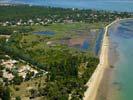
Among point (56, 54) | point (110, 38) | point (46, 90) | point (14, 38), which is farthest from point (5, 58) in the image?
point (110, 38)

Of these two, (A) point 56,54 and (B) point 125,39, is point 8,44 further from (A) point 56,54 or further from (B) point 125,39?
(B) point 125,39

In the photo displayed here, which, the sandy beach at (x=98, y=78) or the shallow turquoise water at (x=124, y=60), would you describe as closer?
the sandy beach at (x=98, y=78)

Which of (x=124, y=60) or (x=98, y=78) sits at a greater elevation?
(x=98, y=78)

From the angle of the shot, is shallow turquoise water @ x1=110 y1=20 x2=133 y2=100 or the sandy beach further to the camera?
shallow turquoise water @ x1=110 y1=20 x2=133 y2=100

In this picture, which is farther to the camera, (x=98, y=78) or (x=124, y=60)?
(x=124, y=60)

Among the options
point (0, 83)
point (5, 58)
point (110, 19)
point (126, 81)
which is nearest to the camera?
point (0, 83)

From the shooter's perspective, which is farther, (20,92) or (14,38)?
(14,38)

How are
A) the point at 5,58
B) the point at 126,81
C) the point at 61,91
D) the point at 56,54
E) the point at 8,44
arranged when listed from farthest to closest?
the point at 8,44
the point at 56,54
the point at 5,58
the point at 126,81
the point at 61,91
